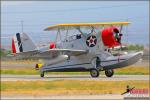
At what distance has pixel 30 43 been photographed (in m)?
43.5

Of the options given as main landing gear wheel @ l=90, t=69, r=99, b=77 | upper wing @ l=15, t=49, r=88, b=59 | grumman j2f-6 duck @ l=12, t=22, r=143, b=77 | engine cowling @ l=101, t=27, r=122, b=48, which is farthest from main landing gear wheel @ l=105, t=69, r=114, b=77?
upper wing @ l=15, t=49, r=88, b=59

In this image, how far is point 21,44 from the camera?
43.3 meters

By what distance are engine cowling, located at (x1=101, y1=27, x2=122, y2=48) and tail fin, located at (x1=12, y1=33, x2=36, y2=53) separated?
6510 millimetres

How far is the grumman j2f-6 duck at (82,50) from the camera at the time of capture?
39.8m

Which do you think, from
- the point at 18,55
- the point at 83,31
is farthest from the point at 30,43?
the point at 83,31

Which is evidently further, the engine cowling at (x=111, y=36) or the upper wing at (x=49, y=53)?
the upper wing at (x=49, y=53)

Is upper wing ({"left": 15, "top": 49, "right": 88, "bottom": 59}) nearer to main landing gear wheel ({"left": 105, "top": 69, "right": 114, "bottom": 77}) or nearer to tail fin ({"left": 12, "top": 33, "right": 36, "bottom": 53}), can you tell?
tail fin ({"left": 12, "top": 33, "right": 36, "bottom": 53})

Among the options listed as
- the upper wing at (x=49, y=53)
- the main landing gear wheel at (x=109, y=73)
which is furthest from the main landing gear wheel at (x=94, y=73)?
the upper wing at (x=49, y=53)

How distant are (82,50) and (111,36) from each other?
2773 mm

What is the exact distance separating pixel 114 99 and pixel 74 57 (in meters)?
21.5

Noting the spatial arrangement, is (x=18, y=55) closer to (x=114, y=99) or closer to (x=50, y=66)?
(x=50, y=66)

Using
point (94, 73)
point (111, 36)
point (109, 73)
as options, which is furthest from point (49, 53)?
point (111, 36)

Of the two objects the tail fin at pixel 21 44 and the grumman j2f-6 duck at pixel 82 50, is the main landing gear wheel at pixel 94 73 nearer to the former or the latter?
the grumman j2f-6 duck at pixel 82 50

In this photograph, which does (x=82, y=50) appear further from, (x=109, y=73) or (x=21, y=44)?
(x=21, y=44)
